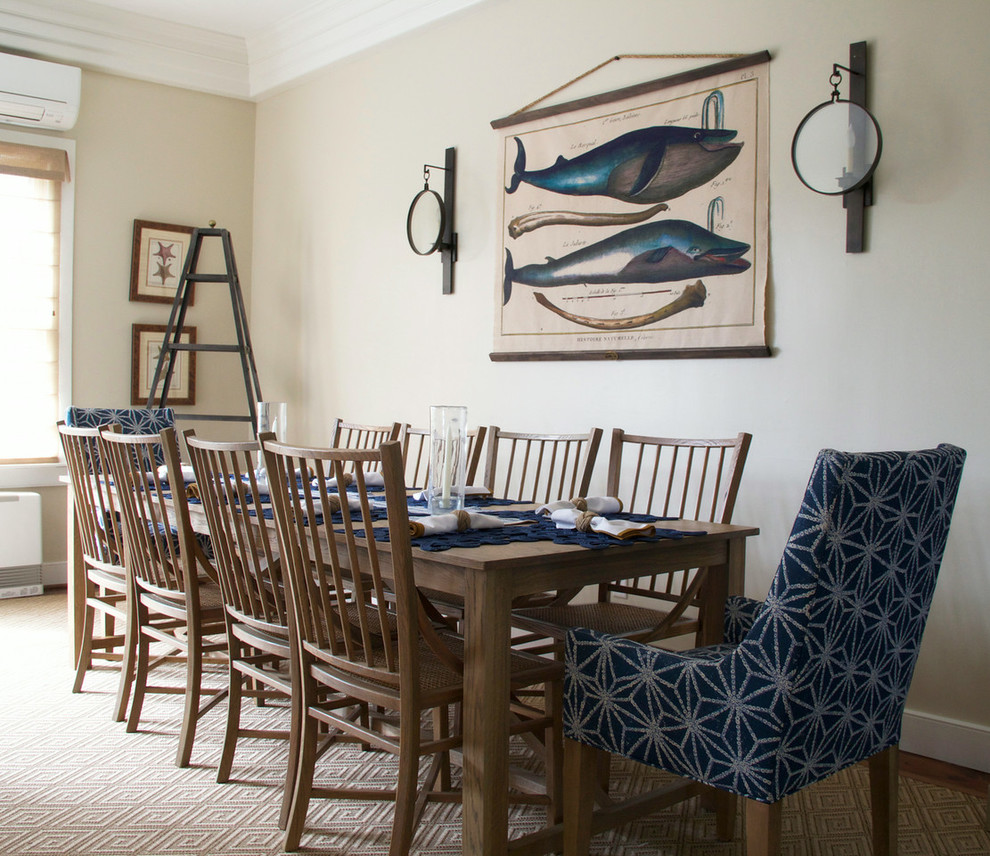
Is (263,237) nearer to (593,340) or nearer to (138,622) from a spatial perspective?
(593,340)

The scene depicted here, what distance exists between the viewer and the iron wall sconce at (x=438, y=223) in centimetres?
418

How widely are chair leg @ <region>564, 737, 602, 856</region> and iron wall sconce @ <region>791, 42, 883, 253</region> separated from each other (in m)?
1.80

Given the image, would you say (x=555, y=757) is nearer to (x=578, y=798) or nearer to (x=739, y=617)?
(x=578, y=798)

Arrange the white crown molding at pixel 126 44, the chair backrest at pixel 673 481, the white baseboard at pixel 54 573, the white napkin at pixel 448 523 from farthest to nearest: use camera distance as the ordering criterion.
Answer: the white baseboard at pixel 54 573, the white crown molding at pixel 126 44, the chair backrest at pixel 673 481, the white napkin at pixel 448 523

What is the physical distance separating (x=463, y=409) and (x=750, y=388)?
1212 mm

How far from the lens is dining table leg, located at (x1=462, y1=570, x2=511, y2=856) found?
5.91 feet

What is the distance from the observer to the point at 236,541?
2.35 meters

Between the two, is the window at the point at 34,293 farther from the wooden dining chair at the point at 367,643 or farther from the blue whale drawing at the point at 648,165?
the wooden dining chair at the point at 367,643

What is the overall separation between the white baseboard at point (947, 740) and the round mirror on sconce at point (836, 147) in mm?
1567

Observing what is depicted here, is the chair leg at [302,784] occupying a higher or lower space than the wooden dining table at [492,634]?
lower

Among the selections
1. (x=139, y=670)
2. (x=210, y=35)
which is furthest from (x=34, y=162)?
(x=139, y=670)

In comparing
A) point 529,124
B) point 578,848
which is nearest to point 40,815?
point 578,848

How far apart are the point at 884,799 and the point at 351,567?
3.85 ft

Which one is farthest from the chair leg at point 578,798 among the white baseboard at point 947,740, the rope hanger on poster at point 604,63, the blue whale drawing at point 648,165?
the rope hanger on poster at point 604,63
